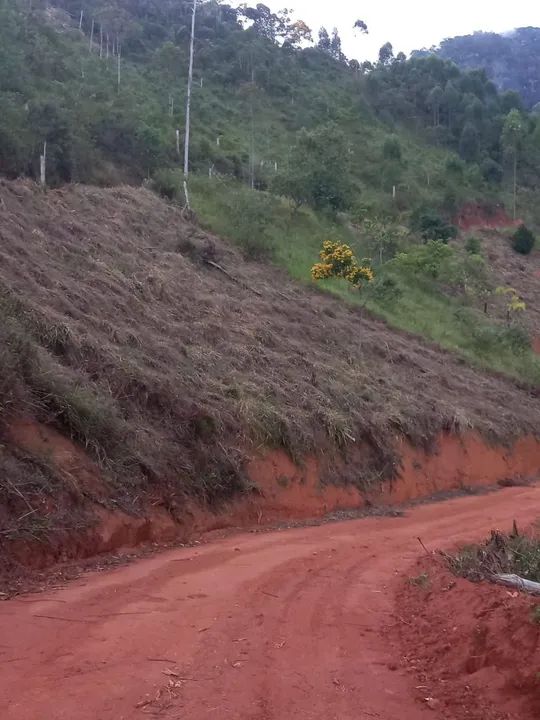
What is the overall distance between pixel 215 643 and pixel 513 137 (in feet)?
187

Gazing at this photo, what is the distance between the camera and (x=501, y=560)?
6.99 m

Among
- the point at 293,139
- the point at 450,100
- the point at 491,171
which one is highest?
the point at 450,100

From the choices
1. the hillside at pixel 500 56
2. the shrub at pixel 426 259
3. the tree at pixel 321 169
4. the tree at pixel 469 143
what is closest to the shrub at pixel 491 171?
the tree at pixel 469 143

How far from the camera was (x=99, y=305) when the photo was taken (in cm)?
1442

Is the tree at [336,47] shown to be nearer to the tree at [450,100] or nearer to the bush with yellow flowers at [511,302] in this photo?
the tree at [450,100]

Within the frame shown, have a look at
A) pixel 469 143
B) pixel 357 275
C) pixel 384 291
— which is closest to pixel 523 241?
pixel 469 143

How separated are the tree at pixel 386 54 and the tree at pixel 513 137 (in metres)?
24.3

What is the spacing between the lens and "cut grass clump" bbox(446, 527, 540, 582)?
22.0 ft

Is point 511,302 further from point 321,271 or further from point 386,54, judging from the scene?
point 386,54

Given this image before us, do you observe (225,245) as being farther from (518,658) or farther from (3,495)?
(518,658)

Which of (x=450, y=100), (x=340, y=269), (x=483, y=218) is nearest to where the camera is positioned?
(x=340, y=269)

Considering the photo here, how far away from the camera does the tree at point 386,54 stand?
251 ft

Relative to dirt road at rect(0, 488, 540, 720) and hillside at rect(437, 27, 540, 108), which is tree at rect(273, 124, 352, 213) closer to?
dirt road at rect(0, 488, 540, 720)

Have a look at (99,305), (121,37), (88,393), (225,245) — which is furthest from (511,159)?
(88,393)
